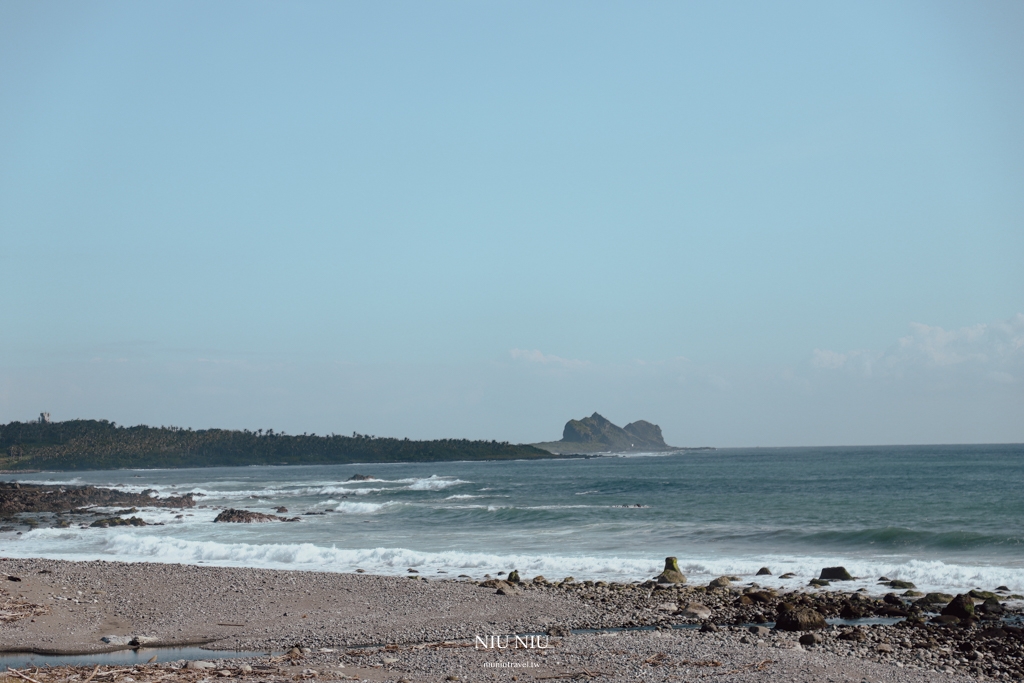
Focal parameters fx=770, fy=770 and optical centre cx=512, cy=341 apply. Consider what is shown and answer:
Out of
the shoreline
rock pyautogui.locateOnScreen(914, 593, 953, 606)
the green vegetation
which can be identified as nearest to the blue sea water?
rock pyautogui.locateOnScreen(914, 593, 953, 606)

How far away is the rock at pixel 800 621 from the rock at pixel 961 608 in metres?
2.62

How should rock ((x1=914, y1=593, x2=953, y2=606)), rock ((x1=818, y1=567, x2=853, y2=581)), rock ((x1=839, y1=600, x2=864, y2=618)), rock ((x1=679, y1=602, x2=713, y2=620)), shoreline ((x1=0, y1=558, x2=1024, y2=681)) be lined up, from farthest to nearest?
rock ((x1=818, y1=567, x2=853, y2=581)) → rock ((x1=914, y1=593, x2=953, y2=606)) → rock ((x1=839, y1=600, x2=864, y2=618)) → rock ((x1=679, y1=602, x2=713, y2=620)) → shoreline ((x1=0, y1=558, x2=1024, y2=681))

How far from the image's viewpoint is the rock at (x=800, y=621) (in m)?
12.9

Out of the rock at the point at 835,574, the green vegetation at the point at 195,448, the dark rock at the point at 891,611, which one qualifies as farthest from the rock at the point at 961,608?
the green vegetation at the point at 195,448

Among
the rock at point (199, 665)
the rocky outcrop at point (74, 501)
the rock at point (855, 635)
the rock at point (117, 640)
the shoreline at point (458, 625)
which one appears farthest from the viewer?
the rocky outcrop at point (74, 501)

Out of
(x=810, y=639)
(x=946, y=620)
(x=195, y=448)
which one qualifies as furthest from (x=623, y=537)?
(x=195, y=448)

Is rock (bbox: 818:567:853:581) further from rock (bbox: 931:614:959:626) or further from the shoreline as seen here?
rock (bbox: 931:614:959:626)

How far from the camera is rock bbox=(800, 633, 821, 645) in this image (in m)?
12.0

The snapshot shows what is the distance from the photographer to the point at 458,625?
1358 centimetres

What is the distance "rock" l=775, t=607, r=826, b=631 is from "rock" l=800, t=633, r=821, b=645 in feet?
2.03

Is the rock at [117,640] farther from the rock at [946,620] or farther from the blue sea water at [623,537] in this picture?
the rock at [946,620]

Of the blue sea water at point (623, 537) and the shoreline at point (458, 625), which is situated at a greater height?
the shoreline at point (458, 625)

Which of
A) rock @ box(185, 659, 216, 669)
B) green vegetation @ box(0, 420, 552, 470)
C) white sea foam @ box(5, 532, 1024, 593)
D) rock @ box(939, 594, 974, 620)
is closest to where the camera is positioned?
rock @ box(185, 659, 216, 669)

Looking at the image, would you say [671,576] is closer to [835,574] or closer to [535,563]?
[835,574]
